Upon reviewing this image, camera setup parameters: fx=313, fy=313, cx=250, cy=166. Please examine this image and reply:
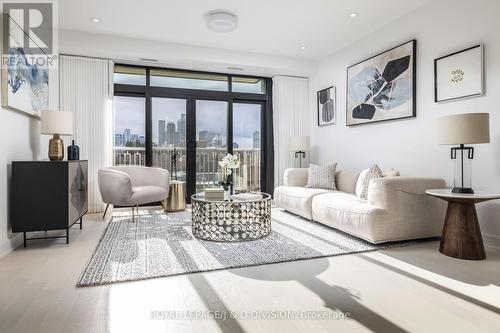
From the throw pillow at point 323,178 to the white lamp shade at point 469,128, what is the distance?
1.92m

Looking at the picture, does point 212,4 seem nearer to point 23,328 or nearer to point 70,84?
point 70,84

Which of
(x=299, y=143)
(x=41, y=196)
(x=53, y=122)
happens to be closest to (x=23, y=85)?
(x=53, y=122)

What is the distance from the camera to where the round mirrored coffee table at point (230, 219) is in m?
3.14

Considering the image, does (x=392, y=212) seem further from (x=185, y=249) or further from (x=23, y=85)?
(x=23, y=85)

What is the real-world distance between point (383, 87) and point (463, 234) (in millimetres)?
2224

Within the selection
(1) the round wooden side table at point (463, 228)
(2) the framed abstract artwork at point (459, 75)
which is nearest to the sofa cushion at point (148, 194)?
(1) the round wooden side table at point (463, 228)

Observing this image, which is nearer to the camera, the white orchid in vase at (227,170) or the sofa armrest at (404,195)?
the sofa armrest at (404,195)

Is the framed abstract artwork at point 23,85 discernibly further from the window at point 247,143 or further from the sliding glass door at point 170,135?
the window at point 247,143

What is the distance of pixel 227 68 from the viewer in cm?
540

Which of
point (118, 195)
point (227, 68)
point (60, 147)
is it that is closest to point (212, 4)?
point (227, 68)

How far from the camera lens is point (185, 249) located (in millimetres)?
2920

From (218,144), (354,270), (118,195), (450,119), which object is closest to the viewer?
(354,270)

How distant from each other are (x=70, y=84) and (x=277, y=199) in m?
3.61

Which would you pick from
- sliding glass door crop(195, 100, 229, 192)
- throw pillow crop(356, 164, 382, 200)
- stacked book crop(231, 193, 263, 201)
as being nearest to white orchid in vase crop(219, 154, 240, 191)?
stacked book crop(231, 193, 263, 201)
